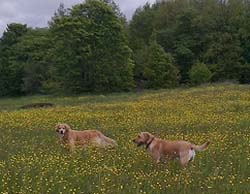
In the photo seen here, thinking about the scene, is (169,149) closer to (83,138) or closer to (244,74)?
(83,138)

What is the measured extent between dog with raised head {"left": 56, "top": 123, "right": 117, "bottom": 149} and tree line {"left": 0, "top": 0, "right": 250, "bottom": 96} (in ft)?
160

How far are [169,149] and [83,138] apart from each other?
11.5 feet

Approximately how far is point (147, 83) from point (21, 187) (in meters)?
61.4

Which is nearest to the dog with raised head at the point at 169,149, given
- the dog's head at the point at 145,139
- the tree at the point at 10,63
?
the dog's head at the point at 145,139

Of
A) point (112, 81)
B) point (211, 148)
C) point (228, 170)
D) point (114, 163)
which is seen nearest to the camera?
point (228, 170)

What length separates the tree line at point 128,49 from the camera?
6481cm

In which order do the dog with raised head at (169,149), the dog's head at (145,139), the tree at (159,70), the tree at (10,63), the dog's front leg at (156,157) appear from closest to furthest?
the dog with raised head at (169,149), the dog's front leg at (156,157), the dog's head at (145,139), the tree at (159,70), the tree at (10,63)

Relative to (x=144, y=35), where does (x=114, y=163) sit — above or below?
below

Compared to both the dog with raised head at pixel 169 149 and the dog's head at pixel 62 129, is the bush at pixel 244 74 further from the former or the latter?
the dog with raised head at pixel 169 149

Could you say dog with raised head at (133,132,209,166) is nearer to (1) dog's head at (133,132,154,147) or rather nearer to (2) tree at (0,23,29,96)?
(1) dog's head at (133,132,154,147)

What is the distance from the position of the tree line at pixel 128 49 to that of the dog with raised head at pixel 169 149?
51.5 m

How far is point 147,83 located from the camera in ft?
230

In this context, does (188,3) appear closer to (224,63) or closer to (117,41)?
(224,63)

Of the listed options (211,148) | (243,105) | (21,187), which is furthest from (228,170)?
(243,105)
